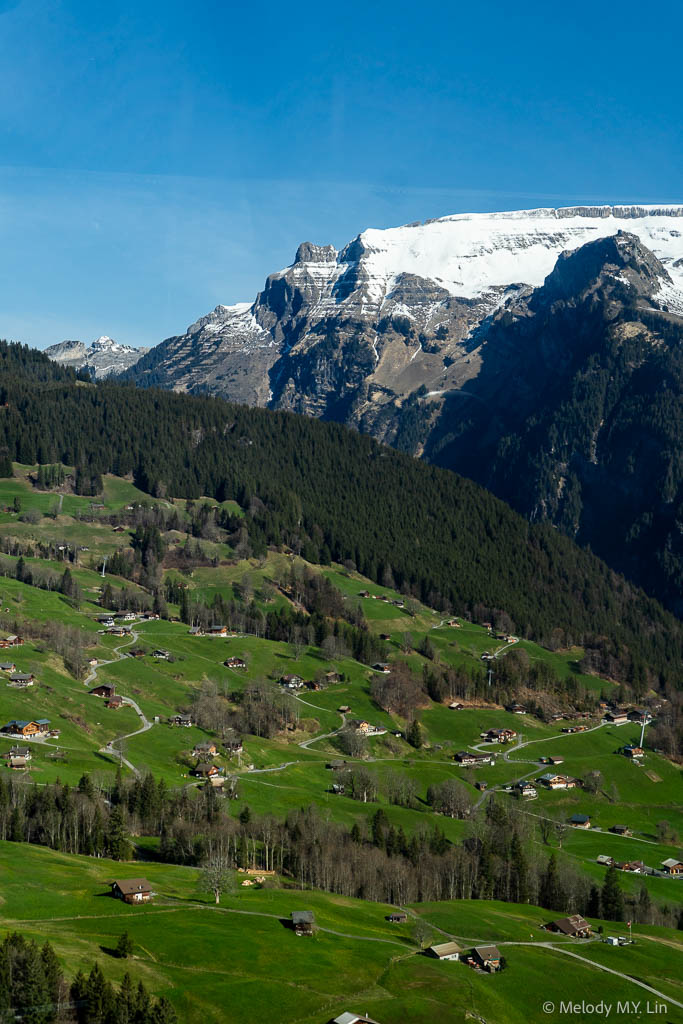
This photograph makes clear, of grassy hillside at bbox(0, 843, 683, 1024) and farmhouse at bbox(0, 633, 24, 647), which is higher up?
farmhouse at bbox(0, 633, 24, 647)

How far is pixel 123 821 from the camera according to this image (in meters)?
128

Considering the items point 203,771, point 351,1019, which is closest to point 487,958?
point 351,1019

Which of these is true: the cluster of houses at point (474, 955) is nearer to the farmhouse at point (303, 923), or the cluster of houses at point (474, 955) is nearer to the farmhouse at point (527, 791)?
the farmhouse at point (303, 923)

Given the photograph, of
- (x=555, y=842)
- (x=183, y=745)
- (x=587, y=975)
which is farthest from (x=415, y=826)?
(x=587, y=975)

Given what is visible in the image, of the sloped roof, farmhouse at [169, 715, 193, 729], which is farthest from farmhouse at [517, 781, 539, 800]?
the sloped roof

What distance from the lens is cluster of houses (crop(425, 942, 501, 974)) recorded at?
96562 millimetres

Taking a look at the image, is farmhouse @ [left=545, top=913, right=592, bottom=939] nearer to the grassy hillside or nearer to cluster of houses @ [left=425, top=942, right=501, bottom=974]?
the grassy hillside

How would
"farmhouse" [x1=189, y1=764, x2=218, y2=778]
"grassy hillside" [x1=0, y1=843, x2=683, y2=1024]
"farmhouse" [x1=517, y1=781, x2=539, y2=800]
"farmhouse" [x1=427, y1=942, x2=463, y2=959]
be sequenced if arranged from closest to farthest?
"grassy hillside" [x1=0, y1=843, x2=683, y2=1024]
"farmhouse" [x1=427, y1=942, x2=463, y2=959]
"farmhouse" [x1=189, y1=764, x2=218, y2=778]
"farmhouse" [x1=517, y1=781, x2=539, y2=800]

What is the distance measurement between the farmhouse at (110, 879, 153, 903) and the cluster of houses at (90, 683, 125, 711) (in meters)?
86.9

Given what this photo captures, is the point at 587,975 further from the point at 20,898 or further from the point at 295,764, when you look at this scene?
the point at 295,764

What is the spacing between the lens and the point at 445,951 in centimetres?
9794

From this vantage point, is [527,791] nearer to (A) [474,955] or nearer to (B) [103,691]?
(B) [103,691]

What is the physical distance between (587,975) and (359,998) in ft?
98.5

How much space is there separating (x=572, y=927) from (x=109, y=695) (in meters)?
105
